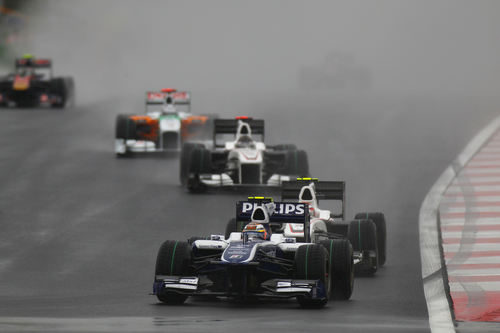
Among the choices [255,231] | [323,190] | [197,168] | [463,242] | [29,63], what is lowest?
[463,242]

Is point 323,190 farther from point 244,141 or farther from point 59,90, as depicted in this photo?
point 59,90

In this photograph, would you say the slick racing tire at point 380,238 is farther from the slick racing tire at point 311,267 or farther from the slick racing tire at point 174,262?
the slick racing tire at point 174,262

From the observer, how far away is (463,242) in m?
19.2

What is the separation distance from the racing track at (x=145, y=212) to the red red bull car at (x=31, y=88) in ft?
3.95

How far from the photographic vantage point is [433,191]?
25.9 m

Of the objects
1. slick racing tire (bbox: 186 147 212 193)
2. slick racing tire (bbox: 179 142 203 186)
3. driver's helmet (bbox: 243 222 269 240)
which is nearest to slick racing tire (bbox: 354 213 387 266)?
driver's helmet (bbox: 243 222 269 240)

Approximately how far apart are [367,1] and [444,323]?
7148 centimetres

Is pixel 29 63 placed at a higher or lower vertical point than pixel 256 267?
higher

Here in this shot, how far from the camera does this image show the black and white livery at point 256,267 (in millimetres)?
13945

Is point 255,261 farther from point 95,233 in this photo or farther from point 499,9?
point 499,9

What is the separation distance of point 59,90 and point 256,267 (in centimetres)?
3291

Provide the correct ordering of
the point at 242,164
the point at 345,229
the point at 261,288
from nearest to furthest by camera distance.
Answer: the point at 261,288
the point at 345,229
the point at 242,164

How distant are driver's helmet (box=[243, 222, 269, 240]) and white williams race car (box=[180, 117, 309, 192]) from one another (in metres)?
10.4

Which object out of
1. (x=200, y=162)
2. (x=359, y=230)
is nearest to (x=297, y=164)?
(x=200, y=162)
